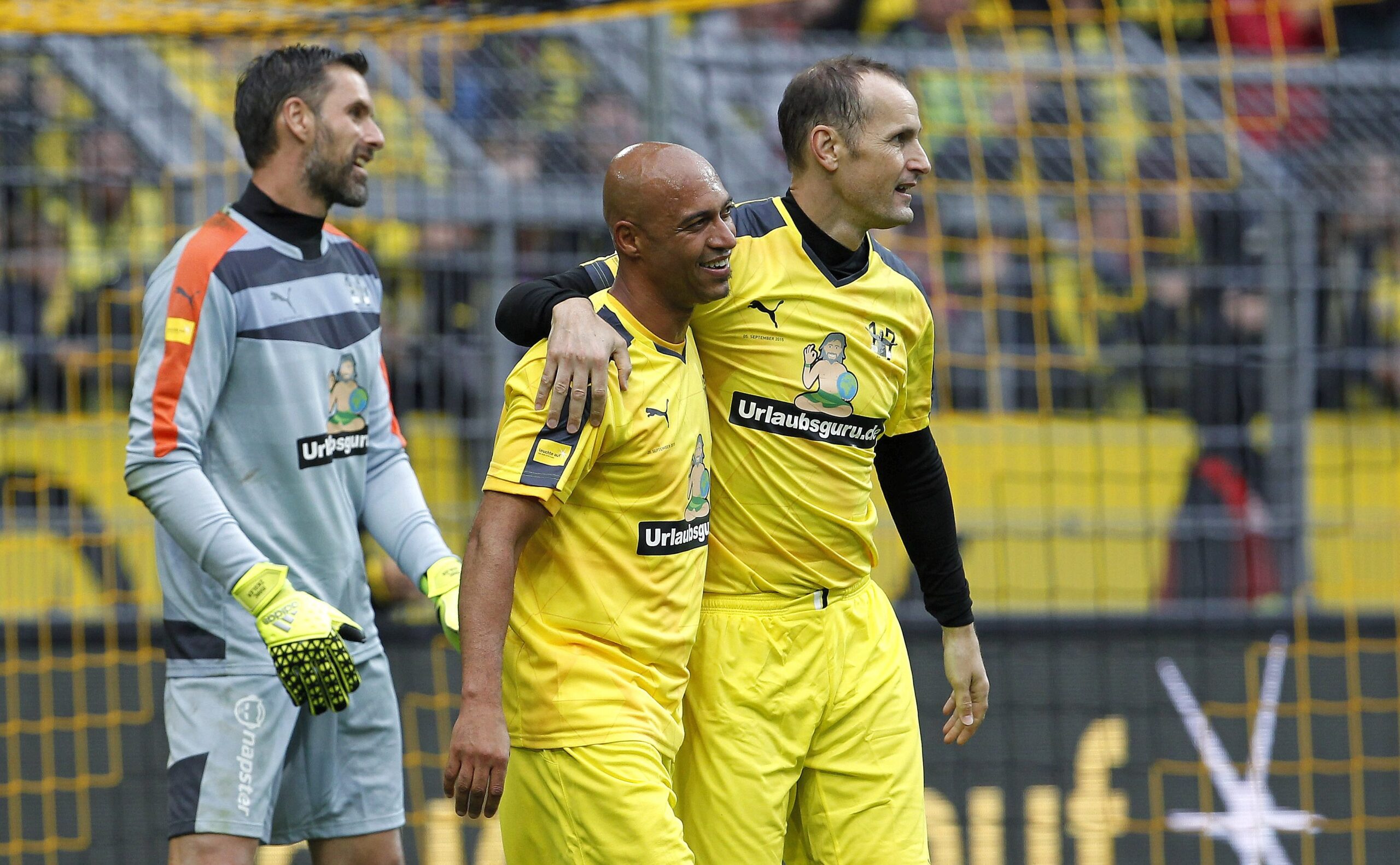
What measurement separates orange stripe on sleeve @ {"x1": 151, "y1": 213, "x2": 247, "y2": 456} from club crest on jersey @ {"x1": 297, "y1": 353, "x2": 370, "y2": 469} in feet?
0.99

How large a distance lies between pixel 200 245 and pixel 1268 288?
474 centimetres

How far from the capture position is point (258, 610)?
335cm

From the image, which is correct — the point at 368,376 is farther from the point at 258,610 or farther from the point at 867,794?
the point at 867,794

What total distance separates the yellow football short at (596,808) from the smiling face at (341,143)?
143 centimetres

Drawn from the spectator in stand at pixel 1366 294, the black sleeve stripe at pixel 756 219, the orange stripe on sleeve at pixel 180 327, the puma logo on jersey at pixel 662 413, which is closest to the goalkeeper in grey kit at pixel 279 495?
the orange stripe on sleeve at pixel 180 327

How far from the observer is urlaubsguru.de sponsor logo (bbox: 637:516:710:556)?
309 cm

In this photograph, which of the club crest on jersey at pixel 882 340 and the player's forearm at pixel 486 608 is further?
the club crest on jersey at pixel 882 340

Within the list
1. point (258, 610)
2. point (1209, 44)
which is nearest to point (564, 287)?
point (258, 610)

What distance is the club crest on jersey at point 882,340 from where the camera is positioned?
3488 millimetres

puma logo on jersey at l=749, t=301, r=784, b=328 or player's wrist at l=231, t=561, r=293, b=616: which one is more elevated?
puma logo on jersey at l=749, t=301, r=784, b=328

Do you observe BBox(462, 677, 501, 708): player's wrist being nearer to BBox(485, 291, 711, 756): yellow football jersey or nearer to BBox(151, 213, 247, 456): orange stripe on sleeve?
BBox(485, 291, 711, 756): yellow football jersey

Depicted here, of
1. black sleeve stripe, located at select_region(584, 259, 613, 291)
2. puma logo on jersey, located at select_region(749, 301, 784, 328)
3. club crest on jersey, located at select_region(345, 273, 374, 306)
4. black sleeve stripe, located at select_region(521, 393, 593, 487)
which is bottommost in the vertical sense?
black sleeve stripe, located at select_region(521, 393, 593, 487)

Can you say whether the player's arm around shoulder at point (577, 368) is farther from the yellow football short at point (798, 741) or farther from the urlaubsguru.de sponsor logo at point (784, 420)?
the yellow football short at point (798, 741)

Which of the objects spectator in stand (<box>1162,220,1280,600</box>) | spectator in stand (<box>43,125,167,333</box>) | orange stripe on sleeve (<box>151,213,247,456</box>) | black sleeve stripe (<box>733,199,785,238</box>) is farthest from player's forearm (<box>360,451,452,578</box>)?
spectator in stand (<box>1162,220,1280,600</box>)
